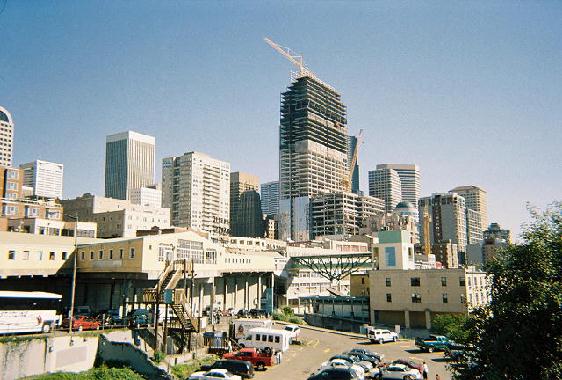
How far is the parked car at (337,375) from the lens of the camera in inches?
1501

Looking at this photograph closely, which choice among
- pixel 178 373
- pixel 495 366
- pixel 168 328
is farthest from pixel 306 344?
pixel 495 366

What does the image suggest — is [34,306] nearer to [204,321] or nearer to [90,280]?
[90,280]

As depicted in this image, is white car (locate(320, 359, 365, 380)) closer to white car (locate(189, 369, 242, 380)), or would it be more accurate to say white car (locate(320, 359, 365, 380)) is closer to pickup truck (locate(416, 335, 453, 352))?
white car (locate(189, 369, 242, 380))

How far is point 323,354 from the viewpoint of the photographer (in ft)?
176

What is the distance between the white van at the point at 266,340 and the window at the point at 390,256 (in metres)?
39.7

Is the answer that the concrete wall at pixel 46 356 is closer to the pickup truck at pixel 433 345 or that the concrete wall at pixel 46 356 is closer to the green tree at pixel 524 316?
the green tree at pixel 524 316

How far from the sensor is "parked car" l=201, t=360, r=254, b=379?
41.2 m

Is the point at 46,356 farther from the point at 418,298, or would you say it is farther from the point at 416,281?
the point at 416,281

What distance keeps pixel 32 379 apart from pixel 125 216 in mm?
141312

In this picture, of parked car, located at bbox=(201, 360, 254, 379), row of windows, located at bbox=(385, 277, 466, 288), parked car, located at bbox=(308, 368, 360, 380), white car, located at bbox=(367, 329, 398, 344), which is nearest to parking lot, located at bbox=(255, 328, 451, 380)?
white car, located at bbox=(367, 329, 398, 344)

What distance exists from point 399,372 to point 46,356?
2812 cm

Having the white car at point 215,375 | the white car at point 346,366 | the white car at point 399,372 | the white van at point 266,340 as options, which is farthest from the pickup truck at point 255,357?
the white car at point 399,372

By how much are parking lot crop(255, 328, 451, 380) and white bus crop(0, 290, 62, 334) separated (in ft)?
61.1

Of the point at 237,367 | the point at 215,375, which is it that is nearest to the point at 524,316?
the point at 215,375
